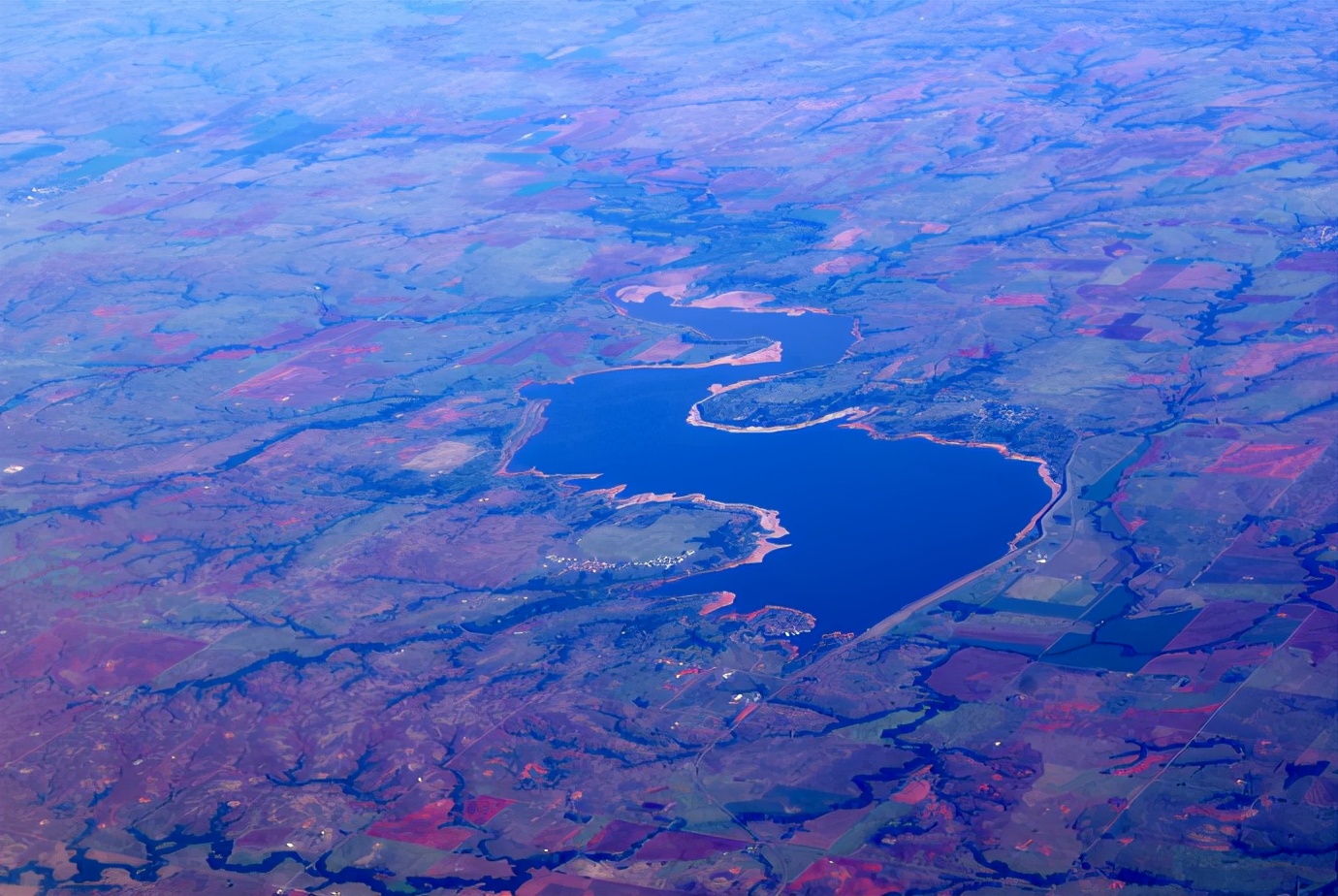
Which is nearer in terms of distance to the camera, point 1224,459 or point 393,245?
point 1224,459

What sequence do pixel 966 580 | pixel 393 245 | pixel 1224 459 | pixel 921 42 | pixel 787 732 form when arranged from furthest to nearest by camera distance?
pixel 921 42, pixel 393 245, pixel 1224 459, pixel 966 580, pixel 787 732

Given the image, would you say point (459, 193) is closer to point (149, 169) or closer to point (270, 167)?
point (270, 167)

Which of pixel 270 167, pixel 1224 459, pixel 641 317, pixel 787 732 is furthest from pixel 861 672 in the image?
pixel 270 167

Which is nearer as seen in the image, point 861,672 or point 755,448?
point 861,672

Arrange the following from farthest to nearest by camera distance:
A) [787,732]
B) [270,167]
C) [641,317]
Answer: [270,167] < [641,317] < [787,732]

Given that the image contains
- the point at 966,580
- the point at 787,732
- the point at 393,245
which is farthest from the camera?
the point at 393,245

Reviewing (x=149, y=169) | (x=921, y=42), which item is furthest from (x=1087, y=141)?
(x=149, y=169)

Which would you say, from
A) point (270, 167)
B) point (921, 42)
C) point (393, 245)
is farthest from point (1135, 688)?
point (921, 42)

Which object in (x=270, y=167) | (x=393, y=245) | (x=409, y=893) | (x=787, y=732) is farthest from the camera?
(x=270, y=167)

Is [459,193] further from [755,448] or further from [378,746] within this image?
[378,746]
